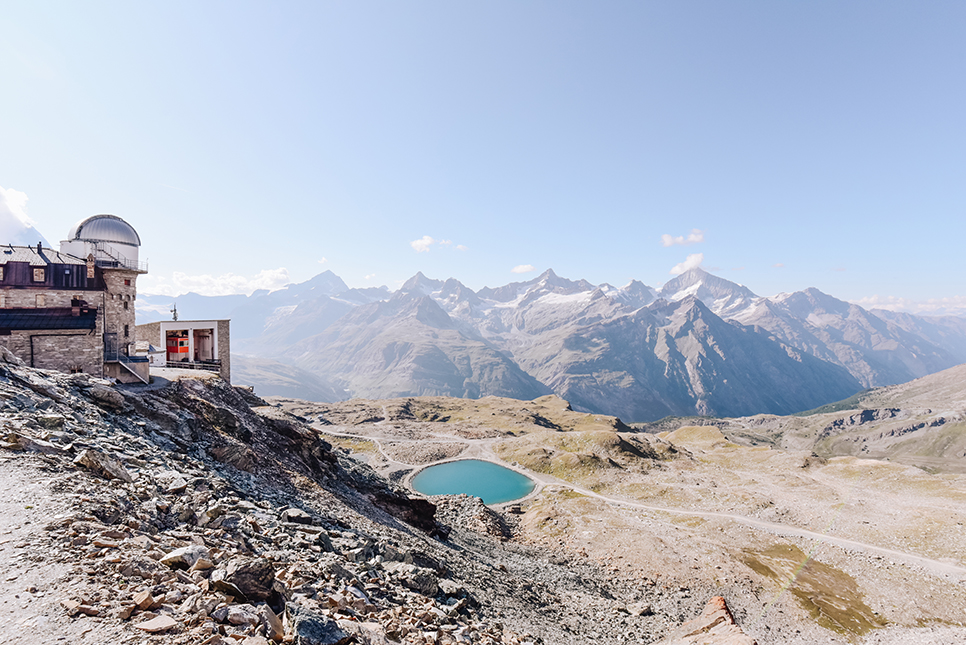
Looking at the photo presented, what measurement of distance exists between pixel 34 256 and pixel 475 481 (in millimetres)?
83028

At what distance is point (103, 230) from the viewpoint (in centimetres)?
4288

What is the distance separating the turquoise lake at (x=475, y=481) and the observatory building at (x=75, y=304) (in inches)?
2471

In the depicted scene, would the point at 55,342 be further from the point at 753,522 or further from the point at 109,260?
the point at 753,522

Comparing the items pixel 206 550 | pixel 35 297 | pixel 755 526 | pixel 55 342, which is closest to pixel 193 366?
pixel 35 297

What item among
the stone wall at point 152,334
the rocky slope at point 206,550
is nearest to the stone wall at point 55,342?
the rocky slope at point 206,550

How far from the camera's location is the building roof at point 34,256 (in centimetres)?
3722

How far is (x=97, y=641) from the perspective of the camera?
810 cm

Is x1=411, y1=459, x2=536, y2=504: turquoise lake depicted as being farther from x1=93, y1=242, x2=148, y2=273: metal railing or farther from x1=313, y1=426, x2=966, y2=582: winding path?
x1=93, y1=242, x2=148, y2=273: metal railing

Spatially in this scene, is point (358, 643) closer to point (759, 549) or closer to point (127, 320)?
point (127, 320)

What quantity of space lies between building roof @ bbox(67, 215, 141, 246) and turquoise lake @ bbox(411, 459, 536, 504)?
222ft

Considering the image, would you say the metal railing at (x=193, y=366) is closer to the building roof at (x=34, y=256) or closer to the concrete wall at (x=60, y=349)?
the concrete wall at (x=60, y=349)

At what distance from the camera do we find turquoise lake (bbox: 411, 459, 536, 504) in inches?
3435

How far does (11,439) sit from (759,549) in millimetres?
75762

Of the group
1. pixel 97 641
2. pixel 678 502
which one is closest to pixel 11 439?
pixel 97 641
